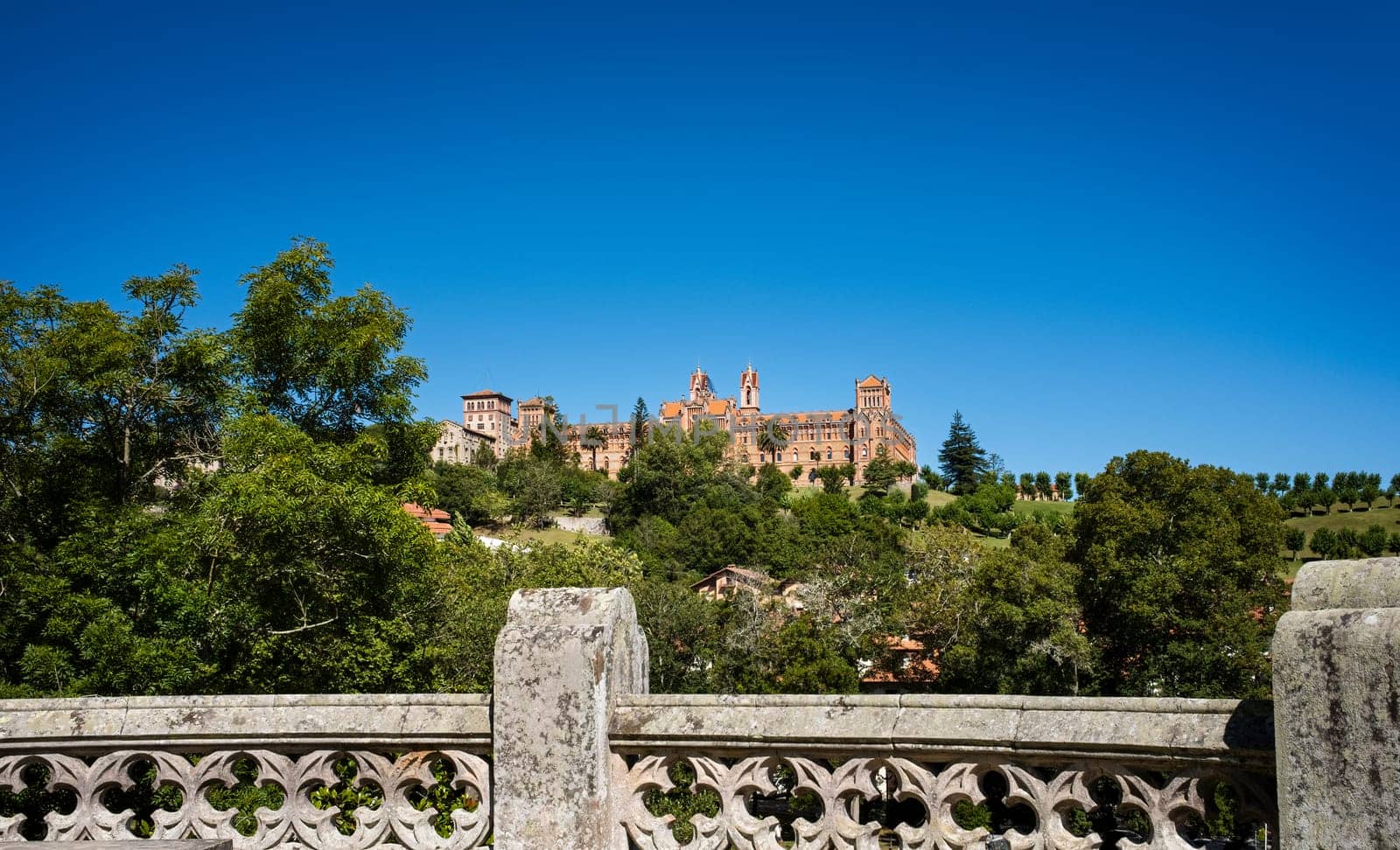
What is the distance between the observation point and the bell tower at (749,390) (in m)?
192

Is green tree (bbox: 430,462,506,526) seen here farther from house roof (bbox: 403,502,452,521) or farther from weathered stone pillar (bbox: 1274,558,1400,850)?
weathered stone pillar (bbox: 1274,558,1400,850)

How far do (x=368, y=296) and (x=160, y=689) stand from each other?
329 inches

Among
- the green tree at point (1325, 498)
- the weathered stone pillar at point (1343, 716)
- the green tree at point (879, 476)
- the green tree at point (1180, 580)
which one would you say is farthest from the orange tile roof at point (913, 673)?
the green tree at point (879, 476)

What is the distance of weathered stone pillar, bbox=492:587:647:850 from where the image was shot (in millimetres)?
4332

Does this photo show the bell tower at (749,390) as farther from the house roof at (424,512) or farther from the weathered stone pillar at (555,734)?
the weathered stone pillar at (555,734)

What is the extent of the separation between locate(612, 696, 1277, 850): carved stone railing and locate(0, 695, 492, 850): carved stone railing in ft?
2.89

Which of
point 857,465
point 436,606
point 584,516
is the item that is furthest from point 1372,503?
point 436,606

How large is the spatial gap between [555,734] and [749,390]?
7420 inches

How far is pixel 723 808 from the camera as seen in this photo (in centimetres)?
426

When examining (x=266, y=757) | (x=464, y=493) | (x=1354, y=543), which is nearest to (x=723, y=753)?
(x=266, y=757)

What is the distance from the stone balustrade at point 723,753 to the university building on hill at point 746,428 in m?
160

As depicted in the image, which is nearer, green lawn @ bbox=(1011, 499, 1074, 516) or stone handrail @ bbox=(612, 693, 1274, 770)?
stone handrail @ bbox=(612, 693, 1274, 770)

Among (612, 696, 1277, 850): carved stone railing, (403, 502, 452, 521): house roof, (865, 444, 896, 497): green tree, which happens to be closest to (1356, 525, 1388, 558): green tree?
Answer: (403, 502, 452, 521): house roof

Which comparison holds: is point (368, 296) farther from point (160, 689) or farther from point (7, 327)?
point (160, 689)
